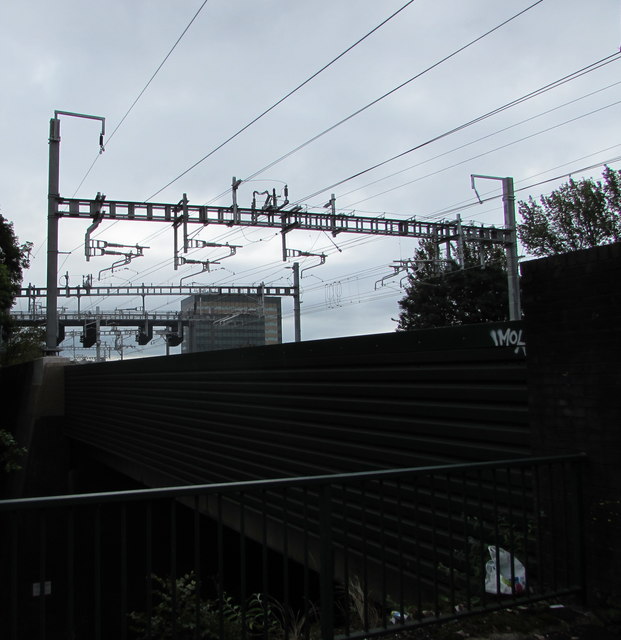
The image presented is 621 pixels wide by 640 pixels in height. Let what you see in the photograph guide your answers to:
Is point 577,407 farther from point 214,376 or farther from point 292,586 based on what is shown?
point 292,586

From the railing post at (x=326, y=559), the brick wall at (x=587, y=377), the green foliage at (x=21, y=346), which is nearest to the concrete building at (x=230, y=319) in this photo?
the green foliage at (x=21, y=346)

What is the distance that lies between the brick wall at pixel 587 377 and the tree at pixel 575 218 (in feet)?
94.5

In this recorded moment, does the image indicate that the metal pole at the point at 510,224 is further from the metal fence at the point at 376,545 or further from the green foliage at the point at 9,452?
the green foliage at the point at 9,452

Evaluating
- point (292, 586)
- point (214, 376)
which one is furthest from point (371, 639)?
point (292, 586)

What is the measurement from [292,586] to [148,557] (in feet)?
27.1

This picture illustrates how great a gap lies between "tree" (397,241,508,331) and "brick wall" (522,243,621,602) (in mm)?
31539

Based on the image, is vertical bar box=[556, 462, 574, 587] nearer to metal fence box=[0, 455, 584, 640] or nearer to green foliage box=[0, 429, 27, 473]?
metal fence box=[0, 455, 584, 640]

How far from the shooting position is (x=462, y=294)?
124ft

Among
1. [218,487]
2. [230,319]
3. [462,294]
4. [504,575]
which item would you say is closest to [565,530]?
[504,575]

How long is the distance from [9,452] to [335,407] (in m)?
11.6

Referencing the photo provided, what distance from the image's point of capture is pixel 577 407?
13.8ft

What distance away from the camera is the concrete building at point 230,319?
49406 mm

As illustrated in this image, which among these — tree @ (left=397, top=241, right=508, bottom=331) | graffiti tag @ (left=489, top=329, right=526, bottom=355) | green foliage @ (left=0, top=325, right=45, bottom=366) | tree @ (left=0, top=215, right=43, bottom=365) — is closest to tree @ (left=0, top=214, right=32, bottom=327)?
tree @ (left=0, top=215, right=43, bottom=365)

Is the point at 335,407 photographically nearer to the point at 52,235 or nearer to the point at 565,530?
the point at 565,530
